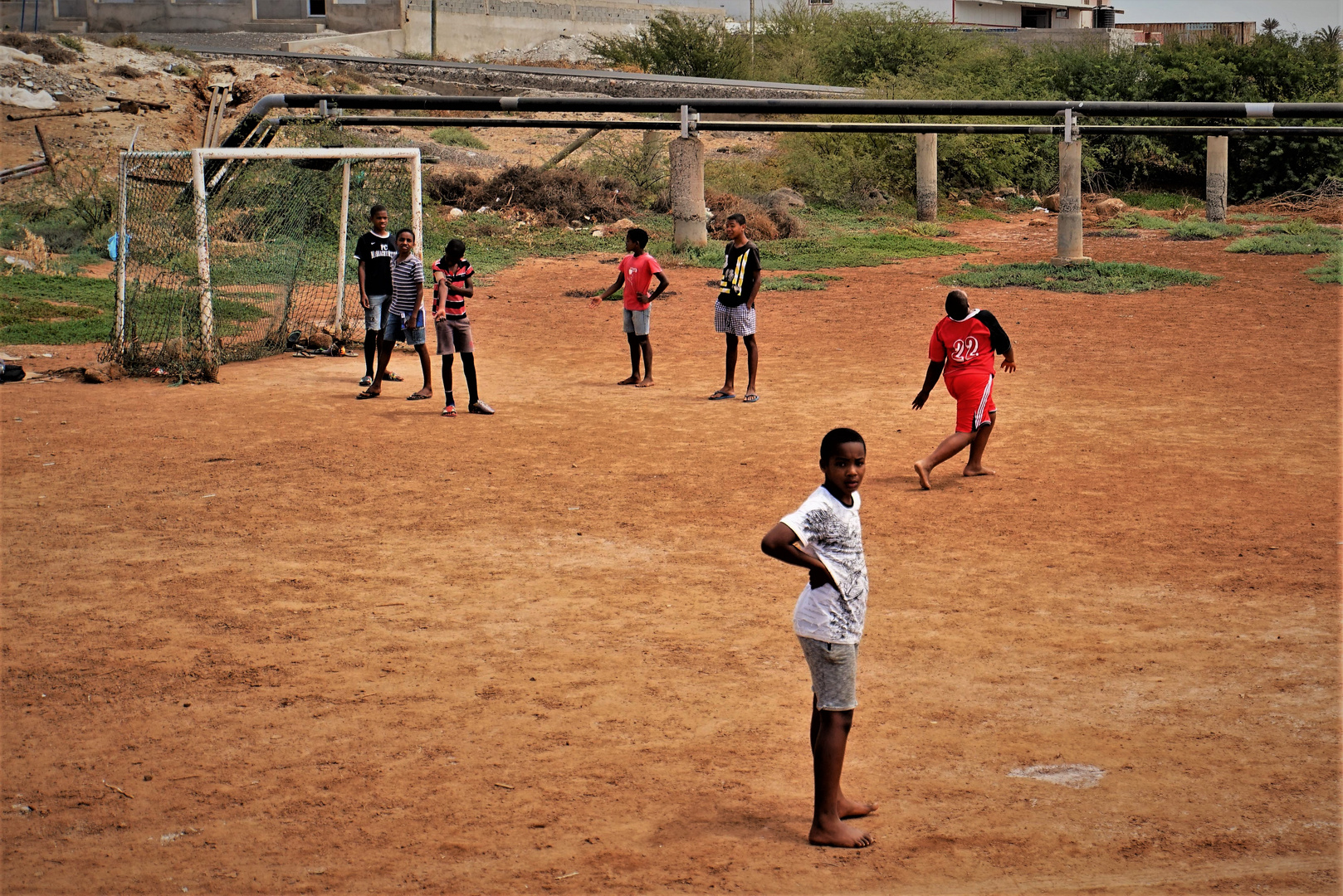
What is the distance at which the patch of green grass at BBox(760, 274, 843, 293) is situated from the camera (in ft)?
64.0

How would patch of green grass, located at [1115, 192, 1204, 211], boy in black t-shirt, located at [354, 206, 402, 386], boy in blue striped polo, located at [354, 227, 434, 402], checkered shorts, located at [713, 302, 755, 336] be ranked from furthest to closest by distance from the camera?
patch of green grass, located at [1115, 192, 1204, 211] → boy in black t-shirt, located at [354, 206, 402, 386] → checkered shorts, located at [713, 302, 755, 336] → boy in blue striped polo, located at [354, 227, 434, 402]

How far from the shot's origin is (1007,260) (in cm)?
2222

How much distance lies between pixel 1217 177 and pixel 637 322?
64.8 ft

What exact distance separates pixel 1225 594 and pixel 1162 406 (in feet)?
16.6

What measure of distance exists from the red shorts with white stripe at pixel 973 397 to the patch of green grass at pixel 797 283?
34.7 ft

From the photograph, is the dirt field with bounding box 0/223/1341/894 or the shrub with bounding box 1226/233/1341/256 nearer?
the dirt field with bounding box 0/223/1341/894

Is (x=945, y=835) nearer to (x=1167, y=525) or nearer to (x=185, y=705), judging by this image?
(x=185, y=705)

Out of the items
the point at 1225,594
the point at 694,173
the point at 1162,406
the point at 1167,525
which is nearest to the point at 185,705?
the point at 1225,594

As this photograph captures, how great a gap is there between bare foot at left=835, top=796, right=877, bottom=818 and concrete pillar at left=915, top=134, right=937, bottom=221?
79.5 ft

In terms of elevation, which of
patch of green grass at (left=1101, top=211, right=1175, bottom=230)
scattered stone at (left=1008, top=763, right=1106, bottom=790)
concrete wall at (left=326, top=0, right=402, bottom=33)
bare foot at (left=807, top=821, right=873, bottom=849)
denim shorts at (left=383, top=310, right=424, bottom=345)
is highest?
concrete wall at (left=326, top=0, right=402, bottom=33)

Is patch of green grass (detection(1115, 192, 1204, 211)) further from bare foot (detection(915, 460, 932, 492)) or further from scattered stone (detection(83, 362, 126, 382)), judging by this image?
scattered stone (detection(83, 362, 126, 382))

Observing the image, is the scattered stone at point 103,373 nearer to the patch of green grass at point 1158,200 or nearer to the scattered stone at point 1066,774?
the scattered stone at point 1066,774

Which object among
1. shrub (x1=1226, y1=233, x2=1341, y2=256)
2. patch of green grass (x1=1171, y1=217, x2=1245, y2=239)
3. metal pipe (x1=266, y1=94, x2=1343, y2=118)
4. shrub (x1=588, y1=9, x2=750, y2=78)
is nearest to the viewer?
metal pipe (x1=266, y1=94, x2=1343, y2=118)

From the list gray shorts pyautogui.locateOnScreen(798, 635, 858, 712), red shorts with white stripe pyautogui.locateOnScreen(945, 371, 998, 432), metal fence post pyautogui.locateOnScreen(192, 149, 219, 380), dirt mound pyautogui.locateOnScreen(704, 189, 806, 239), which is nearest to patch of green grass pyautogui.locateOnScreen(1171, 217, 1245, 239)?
dirt mound pyautogui.locateOnScreen(704, 189, 806, 239)
